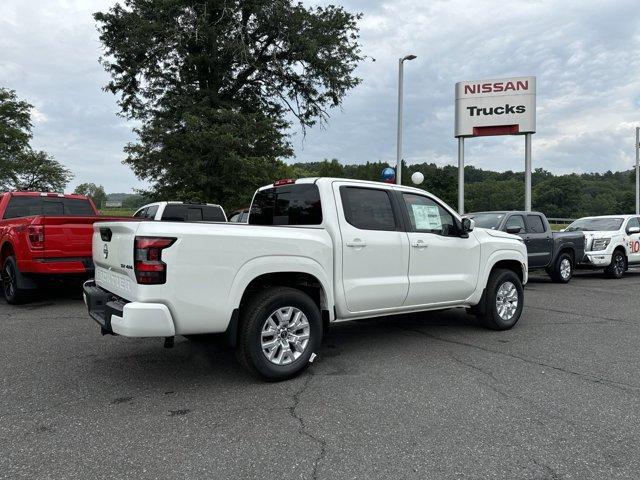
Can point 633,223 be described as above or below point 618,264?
above

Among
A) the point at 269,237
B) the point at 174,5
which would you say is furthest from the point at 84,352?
the point at 174,5

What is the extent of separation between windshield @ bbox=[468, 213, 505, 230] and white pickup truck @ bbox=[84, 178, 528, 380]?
531cm

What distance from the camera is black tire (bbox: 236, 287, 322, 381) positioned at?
4.12m

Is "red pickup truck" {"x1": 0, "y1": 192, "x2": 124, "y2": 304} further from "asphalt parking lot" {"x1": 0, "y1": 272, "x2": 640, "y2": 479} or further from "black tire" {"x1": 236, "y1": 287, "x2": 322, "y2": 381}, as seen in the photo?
"black tire" {"x1": 236, "y1": 287, "x2": 322, "y2": 381}

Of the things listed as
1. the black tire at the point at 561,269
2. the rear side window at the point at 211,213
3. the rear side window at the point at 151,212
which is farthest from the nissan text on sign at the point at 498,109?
the rear side window at the point at 151,212

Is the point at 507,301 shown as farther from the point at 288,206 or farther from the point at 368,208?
the point at 288,206

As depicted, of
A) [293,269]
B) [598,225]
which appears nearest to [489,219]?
[598,225]

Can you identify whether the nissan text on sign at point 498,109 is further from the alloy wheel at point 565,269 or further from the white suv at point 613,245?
the alloy wheel at point 565,269

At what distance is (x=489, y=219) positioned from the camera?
38.4 ft

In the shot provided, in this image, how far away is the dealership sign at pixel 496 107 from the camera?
62.9 ft

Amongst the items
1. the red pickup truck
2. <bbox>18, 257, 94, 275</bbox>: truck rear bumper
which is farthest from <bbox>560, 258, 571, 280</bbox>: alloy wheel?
<bbox>18, 257, 94, 275</bbox>: truck rear bumper

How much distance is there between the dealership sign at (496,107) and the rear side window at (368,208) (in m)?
15.9

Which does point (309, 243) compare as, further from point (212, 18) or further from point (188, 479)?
point (212, 18)

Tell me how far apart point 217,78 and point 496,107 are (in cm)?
1198
